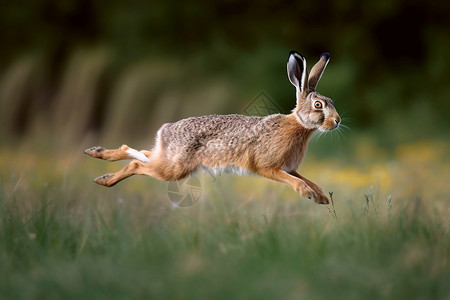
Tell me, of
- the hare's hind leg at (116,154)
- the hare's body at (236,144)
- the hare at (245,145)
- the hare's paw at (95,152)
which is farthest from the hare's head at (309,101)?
the hare's paw at (95,152)

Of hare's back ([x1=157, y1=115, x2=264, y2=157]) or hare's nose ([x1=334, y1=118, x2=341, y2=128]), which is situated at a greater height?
hare's nose ([x1=334, y1=118, x2=341, y2=128])

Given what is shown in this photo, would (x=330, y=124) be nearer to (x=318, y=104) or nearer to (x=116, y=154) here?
(x=318, y=104)

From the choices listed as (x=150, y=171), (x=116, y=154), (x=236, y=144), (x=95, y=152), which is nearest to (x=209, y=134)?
(x=236, y=144)

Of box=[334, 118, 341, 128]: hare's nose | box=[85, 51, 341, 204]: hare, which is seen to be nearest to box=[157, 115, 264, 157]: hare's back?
box=[85, 51, 341, 204]: hare

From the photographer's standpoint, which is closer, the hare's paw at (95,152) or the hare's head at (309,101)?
the hare's head at (309,101)

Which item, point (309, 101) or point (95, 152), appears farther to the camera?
point (95, 152)

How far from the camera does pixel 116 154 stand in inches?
145

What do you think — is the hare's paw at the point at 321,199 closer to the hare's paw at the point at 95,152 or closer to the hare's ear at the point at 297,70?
the hare's ear at the point at 297,70

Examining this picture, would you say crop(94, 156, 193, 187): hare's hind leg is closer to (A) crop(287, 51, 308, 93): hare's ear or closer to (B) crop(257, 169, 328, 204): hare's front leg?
(B) crop(257, 169, 328, 204): hare's front leg

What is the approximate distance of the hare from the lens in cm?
347

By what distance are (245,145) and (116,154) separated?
2.41ft

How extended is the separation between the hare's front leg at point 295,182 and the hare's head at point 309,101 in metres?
0.30

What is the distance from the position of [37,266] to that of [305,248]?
120cm

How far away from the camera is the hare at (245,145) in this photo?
11.4ft
